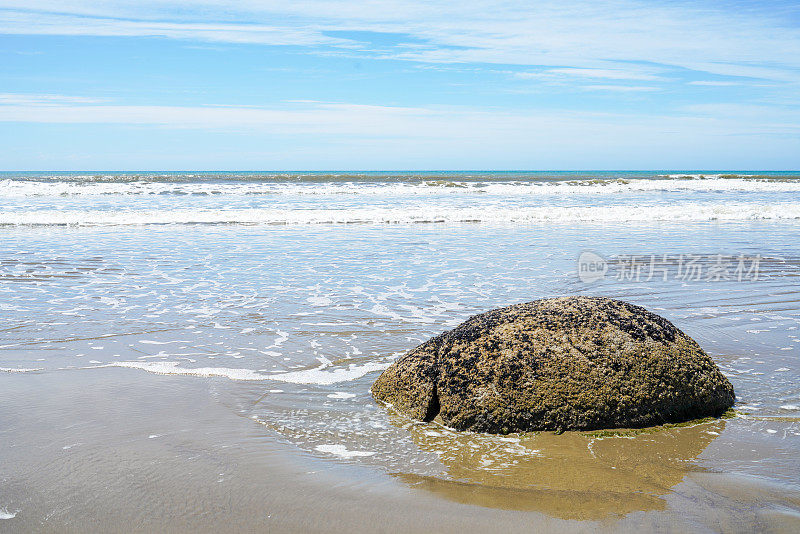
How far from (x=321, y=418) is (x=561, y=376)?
62.2 inches

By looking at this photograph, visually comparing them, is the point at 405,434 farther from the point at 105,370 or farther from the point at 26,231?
the point at 26,231

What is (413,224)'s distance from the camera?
18.7m

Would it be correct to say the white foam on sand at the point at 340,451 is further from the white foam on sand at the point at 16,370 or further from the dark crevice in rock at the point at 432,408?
the white foam on sand at the point at 16,370

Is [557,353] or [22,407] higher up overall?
[557,353]

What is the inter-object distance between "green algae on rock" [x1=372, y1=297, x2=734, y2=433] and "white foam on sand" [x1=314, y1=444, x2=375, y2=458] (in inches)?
23.4

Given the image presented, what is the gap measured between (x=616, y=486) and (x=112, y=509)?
2523 millimetres

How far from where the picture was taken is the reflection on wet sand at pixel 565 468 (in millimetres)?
3217

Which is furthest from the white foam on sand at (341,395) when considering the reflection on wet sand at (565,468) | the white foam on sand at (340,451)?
the white foam on sand at (340,451)

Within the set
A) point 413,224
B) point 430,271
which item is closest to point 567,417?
point 430,271

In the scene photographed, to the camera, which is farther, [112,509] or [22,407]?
[22,407]

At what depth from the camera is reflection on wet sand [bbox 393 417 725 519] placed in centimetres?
322
